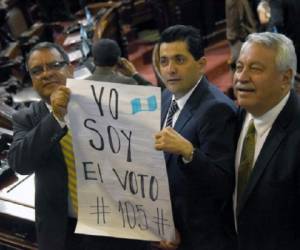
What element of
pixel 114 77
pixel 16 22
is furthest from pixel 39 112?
pixel 16 22

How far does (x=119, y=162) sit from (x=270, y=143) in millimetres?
576

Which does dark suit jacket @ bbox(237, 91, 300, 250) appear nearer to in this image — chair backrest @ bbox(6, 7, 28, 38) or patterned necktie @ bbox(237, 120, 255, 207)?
patterned necktie @ bbox(237, 120, 255, 207)

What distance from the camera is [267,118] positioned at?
5.85ft

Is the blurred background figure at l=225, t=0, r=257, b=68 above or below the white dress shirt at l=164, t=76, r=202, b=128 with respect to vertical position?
below

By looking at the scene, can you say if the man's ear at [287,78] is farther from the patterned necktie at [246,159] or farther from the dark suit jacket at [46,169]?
the dark suit jacket at [46,169]

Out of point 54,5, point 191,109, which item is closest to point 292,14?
point 191,109

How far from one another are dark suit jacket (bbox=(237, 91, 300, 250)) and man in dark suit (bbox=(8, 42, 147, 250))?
66 centimetres

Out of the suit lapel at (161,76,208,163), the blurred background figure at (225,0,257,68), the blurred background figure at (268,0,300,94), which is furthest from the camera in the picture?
the blurred background figure at (225,0,257,68)

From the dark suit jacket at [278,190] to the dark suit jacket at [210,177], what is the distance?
0.39 feet

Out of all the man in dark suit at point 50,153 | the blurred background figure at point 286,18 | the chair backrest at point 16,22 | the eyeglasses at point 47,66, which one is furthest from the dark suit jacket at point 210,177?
the chair backrest at point 16,22

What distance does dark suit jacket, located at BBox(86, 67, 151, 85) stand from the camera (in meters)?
3.20

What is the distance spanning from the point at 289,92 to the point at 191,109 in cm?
37

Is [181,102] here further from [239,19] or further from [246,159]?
[239,19]

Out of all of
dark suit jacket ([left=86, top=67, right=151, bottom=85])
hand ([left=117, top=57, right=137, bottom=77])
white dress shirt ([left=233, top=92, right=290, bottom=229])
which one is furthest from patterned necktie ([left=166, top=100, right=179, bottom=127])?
hand ([left=117, top=57, right=137, bottom=77])
